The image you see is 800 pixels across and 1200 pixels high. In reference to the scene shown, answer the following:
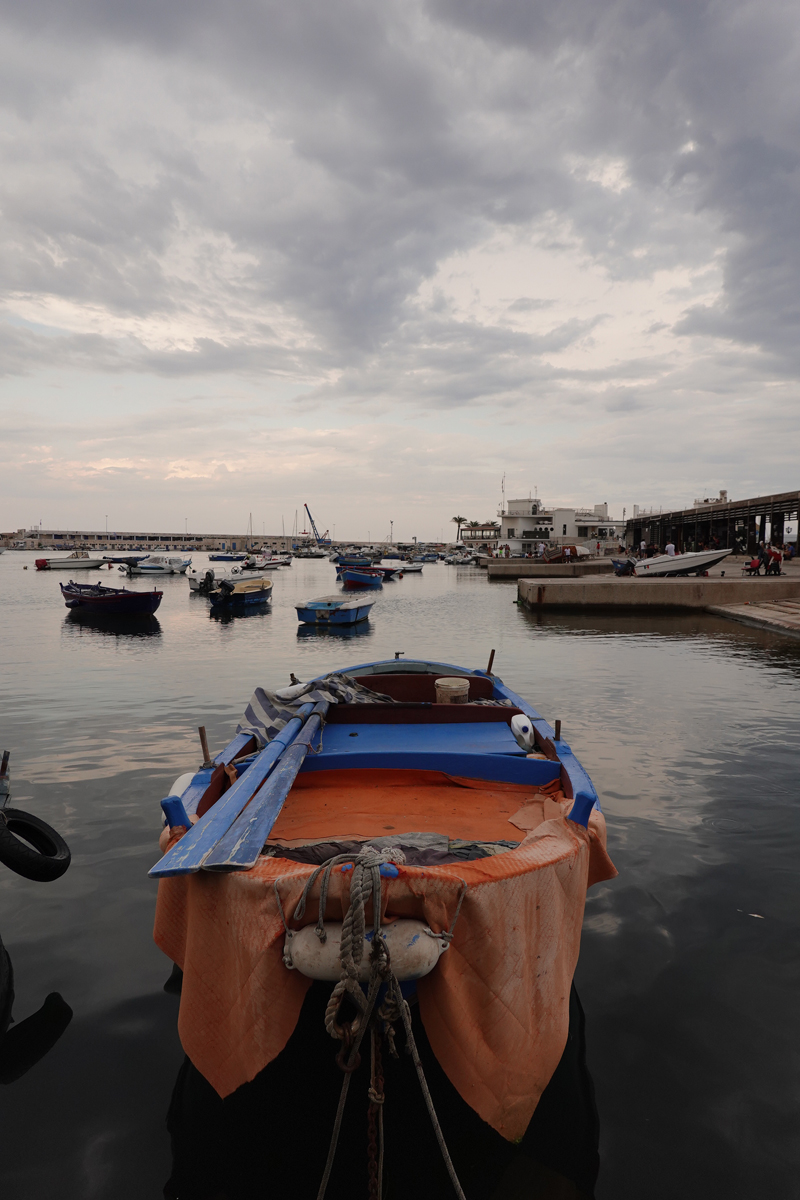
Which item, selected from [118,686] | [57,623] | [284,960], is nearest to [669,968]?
A: [284,960]

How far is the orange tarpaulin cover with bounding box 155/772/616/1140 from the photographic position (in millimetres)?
3449

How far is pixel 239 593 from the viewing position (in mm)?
43812

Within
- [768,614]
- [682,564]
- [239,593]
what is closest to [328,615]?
[239,593]

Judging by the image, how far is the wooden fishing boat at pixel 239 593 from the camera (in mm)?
43188

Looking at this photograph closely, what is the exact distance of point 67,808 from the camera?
9.51 m

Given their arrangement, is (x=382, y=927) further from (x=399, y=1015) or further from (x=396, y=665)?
(x=396, y=665)

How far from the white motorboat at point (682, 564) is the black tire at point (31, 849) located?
43542 mm

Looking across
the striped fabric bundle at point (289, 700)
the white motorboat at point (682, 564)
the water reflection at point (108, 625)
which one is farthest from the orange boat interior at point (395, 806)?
the white motorboat at point (682, 564)

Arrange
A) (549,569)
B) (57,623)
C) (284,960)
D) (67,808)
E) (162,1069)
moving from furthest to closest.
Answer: (549,569)
(57,623)
(67,808)
(162,1069)
(284,960)

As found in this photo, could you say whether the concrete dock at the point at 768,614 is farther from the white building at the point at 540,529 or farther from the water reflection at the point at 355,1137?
the white building at the point at 540,529

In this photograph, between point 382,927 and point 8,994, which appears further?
point 8,994

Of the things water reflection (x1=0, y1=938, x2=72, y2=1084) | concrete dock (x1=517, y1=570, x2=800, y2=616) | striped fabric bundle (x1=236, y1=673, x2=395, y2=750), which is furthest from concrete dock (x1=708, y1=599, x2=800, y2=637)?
water reflection (x1=0, y1=938, x2=72, y2=1084)

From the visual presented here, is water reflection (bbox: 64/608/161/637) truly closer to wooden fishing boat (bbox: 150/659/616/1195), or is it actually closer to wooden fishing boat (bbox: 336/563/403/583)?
wooden fishing boat (bbox: 150/659/616/1195)

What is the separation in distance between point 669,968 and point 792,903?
1957 mm
